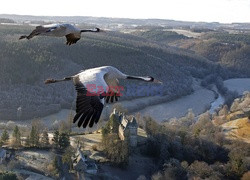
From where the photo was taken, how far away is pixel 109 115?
165ft

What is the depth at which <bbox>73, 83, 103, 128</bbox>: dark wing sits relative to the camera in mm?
5367

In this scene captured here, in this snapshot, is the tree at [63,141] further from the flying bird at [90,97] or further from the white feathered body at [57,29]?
the flying bird at [90,97]

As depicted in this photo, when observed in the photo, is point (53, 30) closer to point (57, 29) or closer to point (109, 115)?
point (57, 29)

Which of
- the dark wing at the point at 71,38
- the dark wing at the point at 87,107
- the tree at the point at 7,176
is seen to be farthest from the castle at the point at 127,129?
the dark wing at the point at 87,107

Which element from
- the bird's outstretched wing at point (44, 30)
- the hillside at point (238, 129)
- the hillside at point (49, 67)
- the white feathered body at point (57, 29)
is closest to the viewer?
the bird's outstretched wing at point (44, 30)

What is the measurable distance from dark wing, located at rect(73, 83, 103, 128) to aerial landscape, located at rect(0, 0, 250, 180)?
1cm

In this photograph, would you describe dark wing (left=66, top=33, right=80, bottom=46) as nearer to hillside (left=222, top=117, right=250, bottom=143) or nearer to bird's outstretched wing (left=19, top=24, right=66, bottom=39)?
bird's outstretched wing (left=19, top=24, right=66, bottom=39)

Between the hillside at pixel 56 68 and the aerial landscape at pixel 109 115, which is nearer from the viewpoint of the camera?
the aerial landscape at pixel 109 115

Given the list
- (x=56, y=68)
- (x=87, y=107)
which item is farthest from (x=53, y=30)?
(x=56, y=68)

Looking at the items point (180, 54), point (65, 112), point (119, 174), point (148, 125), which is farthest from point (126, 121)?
point (180, 54)

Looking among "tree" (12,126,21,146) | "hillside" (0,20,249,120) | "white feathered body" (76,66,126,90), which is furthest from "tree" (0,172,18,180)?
"hillside" (0,20,249,120)

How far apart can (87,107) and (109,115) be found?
44.9 metres

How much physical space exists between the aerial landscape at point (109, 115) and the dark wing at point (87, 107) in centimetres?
1

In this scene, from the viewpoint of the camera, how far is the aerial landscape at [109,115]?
24.8 feet
